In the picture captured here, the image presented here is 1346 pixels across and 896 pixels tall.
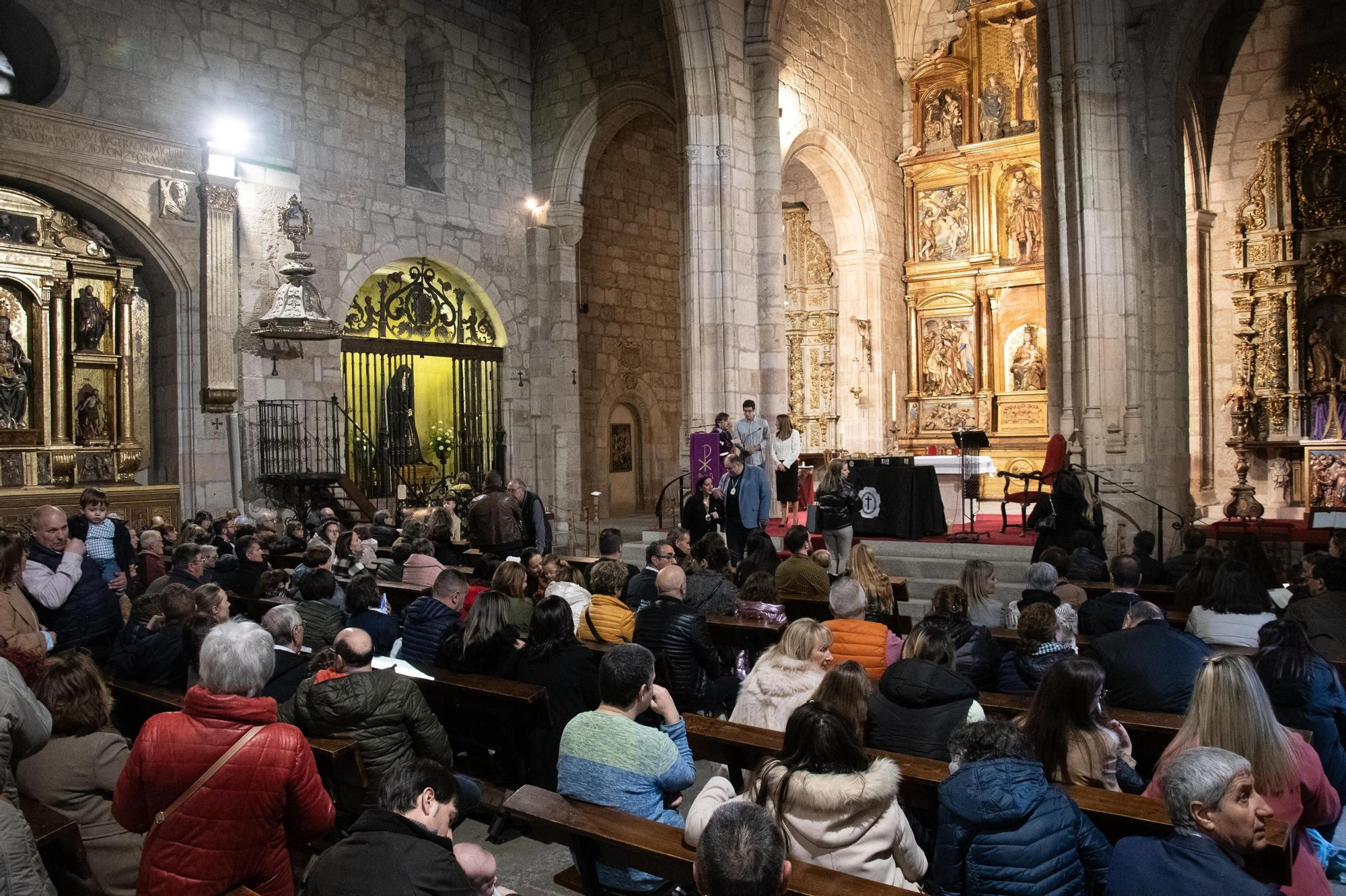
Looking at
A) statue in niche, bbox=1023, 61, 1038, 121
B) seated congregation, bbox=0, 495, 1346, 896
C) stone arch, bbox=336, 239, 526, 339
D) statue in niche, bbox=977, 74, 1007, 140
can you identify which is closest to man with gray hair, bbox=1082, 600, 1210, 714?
seated congregation, bbox=0, 495, 1346, 896

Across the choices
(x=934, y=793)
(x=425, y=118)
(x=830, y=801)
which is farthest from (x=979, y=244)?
(x=830, y=801)

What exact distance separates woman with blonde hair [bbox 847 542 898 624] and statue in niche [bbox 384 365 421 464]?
10.3 metres

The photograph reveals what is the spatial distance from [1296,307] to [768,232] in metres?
7.72

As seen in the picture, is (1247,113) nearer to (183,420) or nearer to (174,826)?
(183,420)

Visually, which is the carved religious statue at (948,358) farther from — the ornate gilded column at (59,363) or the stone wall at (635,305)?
the ornate gilded column at (59,363)

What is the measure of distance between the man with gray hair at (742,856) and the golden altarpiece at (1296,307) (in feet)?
44.5

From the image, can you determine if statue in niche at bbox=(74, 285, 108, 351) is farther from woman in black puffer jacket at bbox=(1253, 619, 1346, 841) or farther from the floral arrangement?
woman in black puffer jacket at bbox=(1253, 619, 1346, 841)

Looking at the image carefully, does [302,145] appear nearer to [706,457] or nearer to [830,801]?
[706,457]

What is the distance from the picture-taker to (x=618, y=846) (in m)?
2.85

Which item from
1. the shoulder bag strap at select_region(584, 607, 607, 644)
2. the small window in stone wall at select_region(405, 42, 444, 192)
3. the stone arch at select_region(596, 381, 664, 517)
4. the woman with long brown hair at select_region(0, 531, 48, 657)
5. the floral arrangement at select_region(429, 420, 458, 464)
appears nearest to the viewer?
the woman with long brown hair at select_region(0, 531, 48, 657)

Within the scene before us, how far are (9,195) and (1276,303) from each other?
637 inches

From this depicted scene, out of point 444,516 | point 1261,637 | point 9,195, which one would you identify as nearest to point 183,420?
point 9,195

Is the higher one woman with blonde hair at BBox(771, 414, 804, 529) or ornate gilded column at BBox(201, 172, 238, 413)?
ornate gilded column at BBox(201, 172, 238, 413)

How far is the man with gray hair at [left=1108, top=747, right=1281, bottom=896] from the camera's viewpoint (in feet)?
7.73
